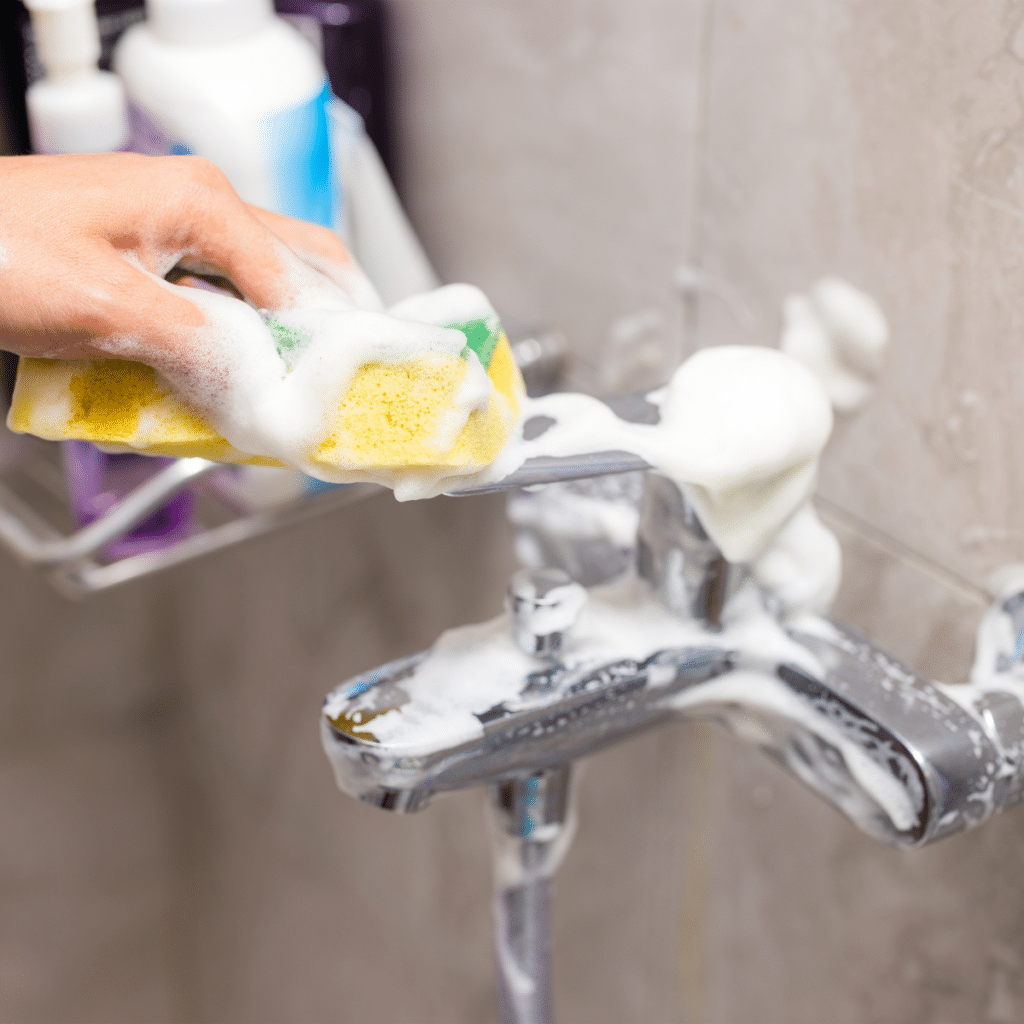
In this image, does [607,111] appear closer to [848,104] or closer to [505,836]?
[848,104]

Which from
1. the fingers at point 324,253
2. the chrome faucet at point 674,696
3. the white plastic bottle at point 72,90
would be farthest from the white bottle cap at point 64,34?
the chrome faucet at point 674,696

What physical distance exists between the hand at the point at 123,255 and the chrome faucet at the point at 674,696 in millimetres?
91

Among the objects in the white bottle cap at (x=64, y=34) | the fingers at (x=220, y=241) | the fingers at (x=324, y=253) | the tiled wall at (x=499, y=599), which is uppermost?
the white bottle cap at (x=64, y=34)

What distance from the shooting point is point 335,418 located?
0.30 metres

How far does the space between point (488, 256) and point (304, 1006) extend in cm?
59

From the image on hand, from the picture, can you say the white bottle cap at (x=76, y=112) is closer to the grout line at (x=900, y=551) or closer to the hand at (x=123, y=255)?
the hand at (x=123, y=255)

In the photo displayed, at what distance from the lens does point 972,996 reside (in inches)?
19.8

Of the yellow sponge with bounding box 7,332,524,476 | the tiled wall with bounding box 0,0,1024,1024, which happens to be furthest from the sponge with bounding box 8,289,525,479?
the tiled wall with bounding box 0,0,1024,1024

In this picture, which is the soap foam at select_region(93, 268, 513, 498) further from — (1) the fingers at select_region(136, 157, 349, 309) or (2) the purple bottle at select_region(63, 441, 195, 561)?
(2) the purple bottle at select_region(63, 441, 195, 561)

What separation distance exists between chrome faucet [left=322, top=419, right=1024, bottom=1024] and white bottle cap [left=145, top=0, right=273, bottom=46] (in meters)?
0.24

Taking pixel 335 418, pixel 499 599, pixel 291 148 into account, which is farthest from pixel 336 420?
pixel 499 599

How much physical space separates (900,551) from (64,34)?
363 millimetres

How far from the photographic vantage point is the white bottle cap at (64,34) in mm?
460

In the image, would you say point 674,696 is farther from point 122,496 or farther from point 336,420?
point 122,496
